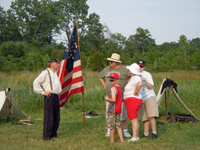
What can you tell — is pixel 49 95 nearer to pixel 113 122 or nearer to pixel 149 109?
pixel 113 122

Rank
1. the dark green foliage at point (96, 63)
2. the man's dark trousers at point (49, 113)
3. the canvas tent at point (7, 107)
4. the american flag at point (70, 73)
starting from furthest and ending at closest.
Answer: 1. the dark green foliage at point (96, 63)
2. the canvas tent at point (7, 107)
3. the american flag at point (70, 73)
4. the man's dark trousers at point (49, 113)

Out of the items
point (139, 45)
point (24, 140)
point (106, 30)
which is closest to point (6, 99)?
point (24, 140)

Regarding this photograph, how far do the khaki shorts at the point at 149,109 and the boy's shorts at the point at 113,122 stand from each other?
83cm

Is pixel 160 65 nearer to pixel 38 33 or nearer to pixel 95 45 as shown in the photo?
pixel 95 45

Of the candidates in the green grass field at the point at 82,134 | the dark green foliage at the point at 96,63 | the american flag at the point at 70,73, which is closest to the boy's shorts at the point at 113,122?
the green grass field at the point at 82,134

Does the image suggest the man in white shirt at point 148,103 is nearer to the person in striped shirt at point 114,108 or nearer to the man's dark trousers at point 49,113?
the person in striped shirt at point 114,108

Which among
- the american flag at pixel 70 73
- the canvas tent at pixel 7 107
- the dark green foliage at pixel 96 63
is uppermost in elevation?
the dark green foliage at pixel 96 63

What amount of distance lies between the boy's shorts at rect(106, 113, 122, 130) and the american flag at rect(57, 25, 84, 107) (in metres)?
1.77

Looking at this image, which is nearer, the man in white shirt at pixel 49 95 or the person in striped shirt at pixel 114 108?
the person in striped shirt at pixel 114 108

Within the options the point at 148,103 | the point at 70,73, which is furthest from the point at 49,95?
the point at 148,103

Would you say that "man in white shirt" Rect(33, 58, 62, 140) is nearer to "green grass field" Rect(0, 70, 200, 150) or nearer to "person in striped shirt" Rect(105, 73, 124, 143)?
"green grass field" Rect(0, 70, 200, 150)

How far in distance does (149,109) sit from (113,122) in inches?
39.5

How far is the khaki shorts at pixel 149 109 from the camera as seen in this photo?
555 cm

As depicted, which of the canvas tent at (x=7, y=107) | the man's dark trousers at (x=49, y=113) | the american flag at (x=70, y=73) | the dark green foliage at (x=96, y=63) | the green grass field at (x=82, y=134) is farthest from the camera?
the dark green foliage at (x=96, y=63)
